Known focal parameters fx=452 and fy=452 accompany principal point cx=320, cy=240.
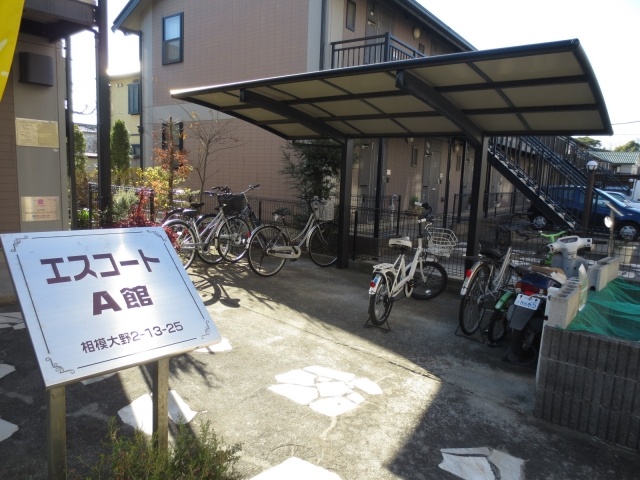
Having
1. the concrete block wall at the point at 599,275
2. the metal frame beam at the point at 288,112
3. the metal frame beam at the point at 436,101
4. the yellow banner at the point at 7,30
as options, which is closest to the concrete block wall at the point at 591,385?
the concrete block wall at the point at 599,275

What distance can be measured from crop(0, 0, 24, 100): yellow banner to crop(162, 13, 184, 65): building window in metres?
11.5

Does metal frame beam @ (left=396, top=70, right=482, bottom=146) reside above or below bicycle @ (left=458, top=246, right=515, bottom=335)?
above

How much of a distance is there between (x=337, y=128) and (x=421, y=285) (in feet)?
9.65

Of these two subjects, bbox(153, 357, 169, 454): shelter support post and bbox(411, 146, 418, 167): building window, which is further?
bbox(411, 146, 418, 167): building window

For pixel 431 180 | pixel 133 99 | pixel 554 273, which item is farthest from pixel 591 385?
pixel 133 99

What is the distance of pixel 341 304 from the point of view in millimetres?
6051

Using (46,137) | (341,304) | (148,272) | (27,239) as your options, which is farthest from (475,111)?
(46,137)

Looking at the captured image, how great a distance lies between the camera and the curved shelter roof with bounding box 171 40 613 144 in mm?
4207

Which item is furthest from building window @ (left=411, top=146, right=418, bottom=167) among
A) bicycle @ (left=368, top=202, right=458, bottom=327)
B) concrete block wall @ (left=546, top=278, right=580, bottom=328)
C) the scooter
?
concrete block wall @ (left=546, top=278, right=580, bottom=328)

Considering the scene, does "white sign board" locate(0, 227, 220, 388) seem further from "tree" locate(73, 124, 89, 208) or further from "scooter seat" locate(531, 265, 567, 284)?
"tree" locate(73, 124, 89, 208)

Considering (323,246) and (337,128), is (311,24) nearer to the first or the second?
(337,128)

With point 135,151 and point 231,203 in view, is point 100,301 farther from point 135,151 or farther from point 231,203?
point 135,151

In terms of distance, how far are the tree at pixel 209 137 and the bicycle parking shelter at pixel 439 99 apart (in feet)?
16.2

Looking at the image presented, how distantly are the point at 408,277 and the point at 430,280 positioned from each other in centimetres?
97
